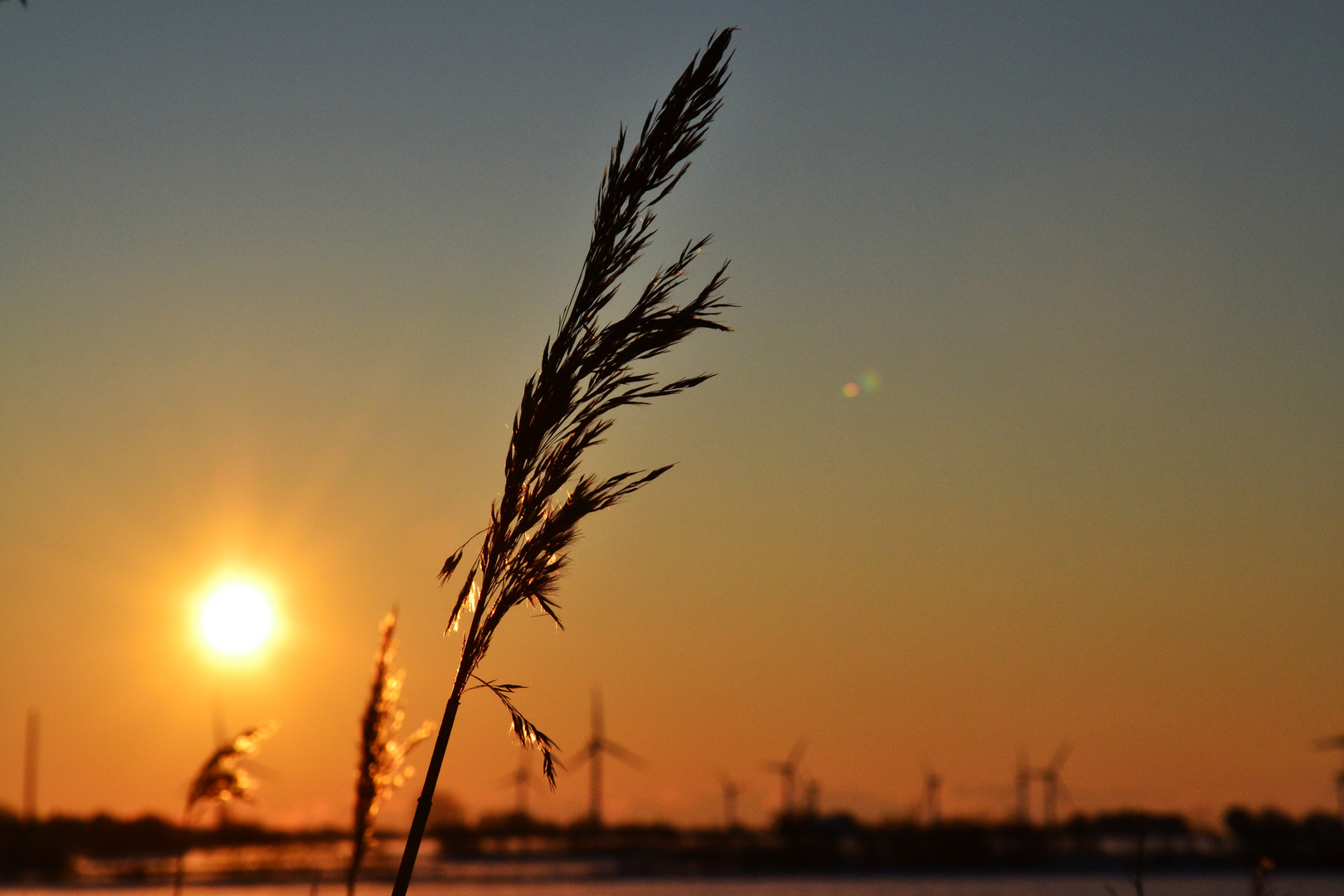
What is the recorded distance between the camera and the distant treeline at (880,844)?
164 meters

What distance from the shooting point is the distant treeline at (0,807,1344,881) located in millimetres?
164375

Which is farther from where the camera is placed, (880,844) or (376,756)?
(880,844)

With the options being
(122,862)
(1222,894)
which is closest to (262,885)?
(122,862)

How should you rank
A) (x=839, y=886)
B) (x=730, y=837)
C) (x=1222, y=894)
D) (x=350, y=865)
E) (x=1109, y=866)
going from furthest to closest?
1. (x=1109, y=866)
2. (x=730, y=837)
3. (x=839, y=886)
4. (x=1222, y=894)
5. (x=350, y=865)

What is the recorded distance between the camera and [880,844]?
17062 cm

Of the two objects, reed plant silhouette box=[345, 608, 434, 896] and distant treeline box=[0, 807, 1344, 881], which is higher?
reed plant silhouette box=[345, 608, 434, 896]

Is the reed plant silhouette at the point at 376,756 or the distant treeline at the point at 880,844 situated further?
the distant treeline at the point at 880,844

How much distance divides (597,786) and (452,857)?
5711cm

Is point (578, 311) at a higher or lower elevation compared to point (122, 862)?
higher

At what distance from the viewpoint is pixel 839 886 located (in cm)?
13100

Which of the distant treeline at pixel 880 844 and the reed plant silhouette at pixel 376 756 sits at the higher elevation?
the reed plant silhouette at pixel 376 756

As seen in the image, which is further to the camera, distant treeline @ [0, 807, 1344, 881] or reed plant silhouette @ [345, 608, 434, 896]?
distant treeline @ [0, 807, 1344, 881]

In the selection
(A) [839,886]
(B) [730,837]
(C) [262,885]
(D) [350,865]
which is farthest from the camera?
(B) [730,837]

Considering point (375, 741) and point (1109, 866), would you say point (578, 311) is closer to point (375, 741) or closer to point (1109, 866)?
point (375, 741)
